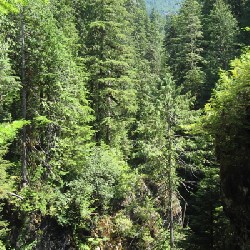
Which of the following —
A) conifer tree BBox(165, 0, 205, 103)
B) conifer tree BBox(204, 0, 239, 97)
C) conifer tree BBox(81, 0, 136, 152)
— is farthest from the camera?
conifer tree BBox(204, 0, 239, 97)

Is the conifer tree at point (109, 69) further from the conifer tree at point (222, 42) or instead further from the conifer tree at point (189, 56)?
the conifer tree at point (222, 42)

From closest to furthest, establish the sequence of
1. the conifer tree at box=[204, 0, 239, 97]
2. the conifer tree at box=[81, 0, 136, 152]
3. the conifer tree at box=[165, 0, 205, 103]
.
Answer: the conifer tree at box=[81, 0, 136, 152]
the conifer tree at box=[165, 0, 205, 103]
the conifer tree at box=[204, 0, 239, 97]

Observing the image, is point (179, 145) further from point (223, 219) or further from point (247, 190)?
point (247, 190)

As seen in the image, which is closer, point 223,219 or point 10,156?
point 223,219

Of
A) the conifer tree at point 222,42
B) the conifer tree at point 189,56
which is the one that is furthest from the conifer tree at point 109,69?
the conifer tree at point 222,42

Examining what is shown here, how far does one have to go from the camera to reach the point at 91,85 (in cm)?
2619

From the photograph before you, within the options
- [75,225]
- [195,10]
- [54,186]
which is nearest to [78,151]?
[54,186]

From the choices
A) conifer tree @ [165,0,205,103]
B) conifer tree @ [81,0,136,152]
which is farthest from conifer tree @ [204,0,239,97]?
conifer tree @ [81,0,136,152]

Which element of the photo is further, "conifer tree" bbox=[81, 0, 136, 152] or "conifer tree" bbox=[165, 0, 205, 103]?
"conifer tree" bbox=[165, 0, 205, 103]

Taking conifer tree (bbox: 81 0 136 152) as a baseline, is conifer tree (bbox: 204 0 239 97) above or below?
above

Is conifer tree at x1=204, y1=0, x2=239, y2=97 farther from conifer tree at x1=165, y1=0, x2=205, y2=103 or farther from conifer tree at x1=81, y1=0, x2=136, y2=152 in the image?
conifer tree at x1=81, y1=0, x2=136, y2=152

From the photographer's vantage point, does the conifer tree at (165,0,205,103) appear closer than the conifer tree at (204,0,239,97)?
Yes

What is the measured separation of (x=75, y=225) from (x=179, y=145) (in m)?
7.19

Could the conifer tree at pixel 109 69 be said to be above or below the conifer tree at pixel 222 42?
below
